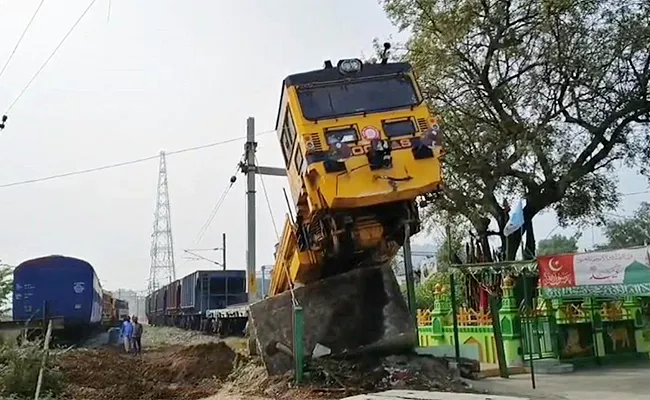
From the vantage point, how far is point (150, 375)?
14.7 m

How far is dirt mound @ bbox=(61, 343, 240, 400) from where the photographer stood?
494 inches

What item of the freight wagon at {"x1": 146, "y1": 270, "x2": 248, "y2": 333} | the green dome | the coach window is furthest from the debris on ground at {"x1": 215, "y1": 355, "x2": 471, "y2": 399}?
the freight wagon at {"x1": 146, "y1": 270, "x2": 248, "y2": 333}

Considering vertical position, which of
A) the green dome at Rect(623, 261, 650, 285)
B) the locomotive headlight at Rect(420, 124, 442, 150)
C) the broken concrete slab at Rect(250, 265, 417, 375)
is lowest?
the broken concrete slab at Rect(250, 265, 417, 375)

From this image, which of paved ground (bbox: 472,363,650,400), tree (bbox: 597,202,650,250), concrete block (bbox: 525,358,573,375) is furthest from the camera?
tree (bbox: 597,202,650,250)

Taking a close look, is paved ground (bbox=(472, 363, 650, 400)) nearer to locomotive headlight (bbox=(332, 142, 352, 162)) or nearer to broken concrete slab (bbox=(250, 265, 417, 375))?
broken concrete slab (bbox=(250, 265, 417, 375))

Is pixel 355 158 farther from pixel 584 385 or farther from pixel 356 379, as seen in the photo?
pixel 584 385

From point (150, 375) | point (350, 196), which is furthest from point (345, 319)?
point (150, 375)

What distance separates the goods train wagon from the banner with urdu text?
15.9 meters

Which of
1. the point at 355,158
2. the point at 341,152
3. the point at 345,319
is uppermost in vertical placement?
the point at 341,152

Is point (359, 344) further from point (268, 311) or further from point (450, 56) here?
point (450, 56)

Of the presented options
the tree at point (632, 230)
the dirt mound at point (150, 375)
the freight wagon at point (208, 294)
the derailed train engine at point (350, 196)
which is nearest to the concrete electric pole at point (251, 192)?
the dirt mound at point (150, 375)

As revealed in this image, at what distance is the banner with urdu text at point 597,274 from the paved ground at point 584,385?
5.29 ft

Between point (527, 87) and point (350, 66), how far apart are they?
9.81m

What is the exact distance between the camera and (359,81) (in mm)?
11156
